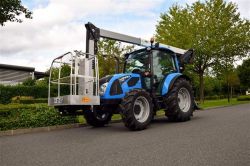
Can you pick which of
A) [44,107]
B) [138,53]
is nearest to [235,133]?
[138,53]

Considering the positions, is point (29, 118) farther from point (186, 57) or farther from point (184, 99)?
point (186, 57)

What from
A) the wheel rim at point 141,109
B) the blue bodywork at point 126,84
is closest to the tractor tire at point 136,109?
the wheel rim at point 141,109

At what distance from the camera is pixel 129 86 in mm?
9906

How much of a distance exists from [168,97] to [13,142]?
16.9 feet

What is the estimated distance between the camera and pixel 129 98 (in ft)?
29.1

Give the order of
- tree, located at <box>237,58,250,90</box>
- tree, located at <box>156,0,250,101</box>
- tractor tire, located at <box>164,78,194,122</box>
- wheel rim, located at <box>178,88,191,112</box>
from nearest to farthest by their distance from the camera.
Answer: tractor tire, located at <box>164,78,194,122</box>
wheel rim, located at <box>178,88,191,112</box>
tree, located at <box>156,0,250,101</box>
tree, located at <box>237,58,250,90</box>

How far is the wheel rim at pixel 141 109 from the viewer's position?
30.8 ft

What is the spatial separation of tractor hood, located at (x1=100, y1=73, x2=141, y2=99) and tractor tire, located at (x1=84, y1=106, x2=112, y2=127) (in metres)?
1.08

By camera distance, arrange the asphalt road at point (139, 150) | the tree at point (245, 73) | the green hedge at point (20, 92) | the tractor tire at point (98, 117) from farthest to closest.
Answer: the tree at point (245, 73) → the green hedge at point (20, 92) → the tractor tire at point (98, 117) → the asphalt road at point (139, 150)

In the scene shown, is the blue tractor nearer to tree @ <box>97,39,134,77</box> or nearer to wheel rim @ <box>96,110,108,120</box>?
wheel rim @ <box>96,110,108,120</box>

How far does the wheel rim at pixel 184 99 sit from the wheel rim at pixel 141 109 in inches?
91.0

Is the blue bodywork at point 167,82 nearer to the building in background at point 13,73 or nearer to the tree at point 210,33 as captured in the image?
the tree at point 210,33

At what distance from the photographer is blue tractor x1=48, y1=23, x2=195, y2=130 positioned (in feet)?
28.5

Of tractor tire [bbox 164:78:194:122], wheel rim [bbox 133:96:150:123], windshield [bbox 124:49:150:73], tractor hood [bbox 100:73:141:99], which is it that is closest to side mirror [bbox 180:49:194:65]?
tractor tire [bbox 164:78:194:122]
